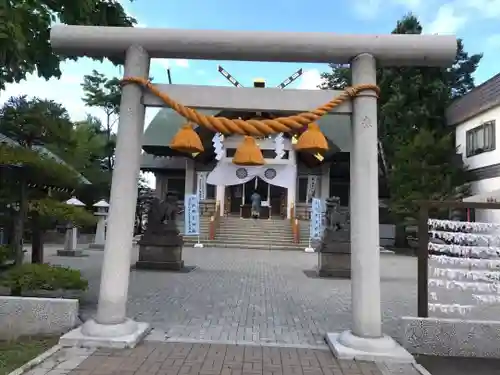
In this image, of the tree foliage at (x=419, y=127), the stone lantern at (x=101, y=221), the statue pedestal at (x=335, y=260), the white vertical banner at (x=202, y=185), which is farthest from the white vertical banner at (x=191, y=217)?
the statue pedestal at (x=335, y=260)

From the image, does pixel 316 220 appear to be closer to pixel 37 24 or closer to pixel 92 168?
pixel 92 168

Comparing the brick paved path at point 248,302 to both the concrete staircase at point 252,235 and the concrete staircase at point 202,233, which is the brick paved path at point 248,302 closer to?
the concrete staircase at point 252,235

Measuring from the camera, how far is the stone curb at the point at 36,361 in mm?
4386

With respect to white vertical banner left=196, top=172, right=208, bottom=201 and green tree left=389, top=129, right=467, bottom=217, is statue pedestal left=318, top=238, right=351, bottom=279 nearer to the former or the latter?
green tree left=389, top=129, right=467, bottom=217

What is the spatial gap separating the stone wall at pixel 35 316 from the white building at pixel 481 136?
13948mm

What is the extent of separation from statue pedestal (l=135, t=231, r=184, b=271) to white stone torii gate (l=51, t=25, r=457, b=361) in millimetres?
6935

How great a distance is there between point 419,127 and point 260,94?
17933 millimetres

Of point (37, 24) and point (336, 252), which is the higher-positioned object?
point (37, 24)

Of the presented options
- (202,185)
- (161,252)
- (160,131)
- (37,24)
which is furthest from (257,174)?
(37,24)

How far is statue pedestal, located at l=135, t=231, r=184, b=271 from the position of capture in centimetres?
1270

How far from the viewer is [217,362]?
15.8 feet

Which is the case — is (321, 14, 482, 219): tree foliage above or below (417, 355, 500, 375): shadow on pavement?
above

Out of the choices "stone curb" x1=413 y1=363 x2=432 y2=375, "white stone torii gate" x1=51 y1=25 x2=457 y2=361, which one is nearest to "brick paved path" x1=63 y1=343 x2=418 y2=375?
"stone curb" x1=413 y1=363 x2=432 y2=375

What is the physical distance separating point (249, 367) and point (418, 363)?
1.93m
